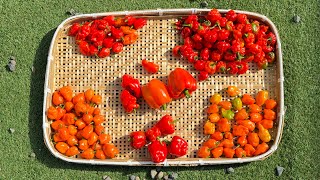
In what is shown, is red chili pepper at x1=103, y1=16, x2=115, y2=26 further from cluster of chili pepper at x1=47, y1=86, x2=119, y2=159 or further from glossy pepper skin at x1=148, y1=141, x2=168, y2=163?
glossy pepper skin at x1=148, y1=141, x2=168, y2=163

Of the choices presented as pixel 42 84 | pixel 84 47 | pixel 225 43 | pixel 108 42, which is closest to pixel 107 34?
pixel 108 42

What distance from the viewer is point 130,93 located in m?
3.16

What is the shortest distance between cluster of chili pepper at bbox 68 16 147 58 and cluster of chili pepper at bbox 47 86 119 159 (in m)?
0.33

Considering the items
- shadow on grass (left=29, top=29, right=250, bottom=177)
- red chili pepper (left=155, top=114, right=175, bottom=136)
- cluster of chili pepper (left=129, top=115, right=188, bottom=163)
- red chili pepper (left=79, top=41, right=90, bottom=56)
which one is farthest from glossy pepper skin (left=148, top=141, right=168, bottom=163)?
red chili pepper (left=79, top=41, right=90, bottom=56)

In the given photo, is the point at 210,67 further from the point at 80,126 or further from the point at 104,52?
the point at 80,126

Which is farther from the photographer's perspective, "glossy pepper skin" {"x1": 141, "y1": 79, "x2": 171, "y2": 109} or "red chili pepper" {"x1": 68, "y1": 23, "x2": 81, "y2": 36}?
"red chili pepper" {"x1": 68, "y1": 23, "x2": 81, "y2": 36}

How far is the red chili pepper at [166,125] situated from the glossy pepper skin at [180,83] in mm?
179

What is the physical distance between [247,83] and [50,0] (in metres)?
1.74

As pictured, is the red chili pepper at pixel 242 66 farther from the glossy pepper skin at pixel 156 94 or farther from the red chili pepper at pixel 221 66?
the glossy pepper skin at pixel 156 94

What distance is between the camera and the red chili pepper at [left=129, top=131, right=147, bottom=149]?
10.1ft

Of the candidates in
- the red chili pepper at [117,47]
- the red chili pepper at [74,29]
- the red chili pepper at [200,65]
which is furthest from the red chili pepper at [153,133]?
the red chili pepper at [74,29]

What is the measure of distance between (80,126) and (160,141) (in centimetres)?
61

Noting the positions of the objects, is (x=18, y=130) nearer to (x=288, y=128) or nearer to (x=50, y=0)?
(x=50, y=0)

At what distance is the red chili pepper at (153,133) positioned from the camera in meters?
3.10
